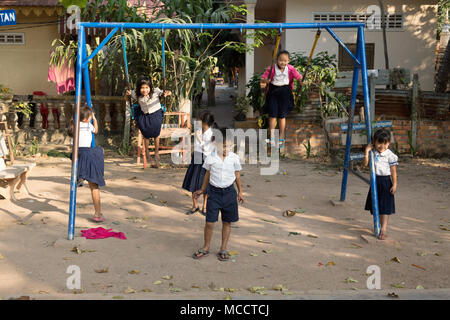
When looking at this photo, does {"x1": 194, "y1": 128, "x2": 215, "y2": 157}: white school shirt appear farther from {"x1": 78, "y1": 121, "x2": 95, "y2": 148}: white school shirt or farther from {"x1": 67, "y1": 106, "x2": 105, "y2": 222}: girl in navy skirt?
{"x1": 78, "y1": 121, "x2": 95, "y2": 148}: white school shirt

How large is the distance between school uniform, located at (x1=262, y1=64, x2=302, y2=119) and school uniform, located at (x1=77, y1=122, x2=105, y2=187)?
2916 millimetres

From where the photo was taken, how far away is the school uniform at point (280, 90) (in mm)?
7918

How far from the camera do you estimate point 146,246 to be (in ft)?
18.6

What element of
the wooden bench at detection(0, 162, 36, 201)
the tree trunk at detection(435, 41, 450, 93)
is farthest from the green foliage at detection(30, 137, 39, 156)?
the tree trunk at detection(435, 41, 450, 93)

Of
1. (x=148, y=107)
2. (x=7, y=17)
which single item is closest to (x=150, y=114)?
(x=148, y=107)

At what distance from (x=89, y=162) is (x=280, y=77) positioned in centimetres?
320

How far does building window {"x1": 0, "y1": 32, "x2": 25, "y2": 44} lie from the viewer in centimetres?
1393

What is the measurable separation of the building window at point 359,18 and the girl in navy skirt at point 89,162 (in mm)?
8334

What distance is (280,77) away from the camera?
313 inches

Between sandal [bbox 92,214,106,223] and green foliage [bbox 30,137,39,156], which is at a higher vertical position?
green foliage [bbox 30,137,39,156]

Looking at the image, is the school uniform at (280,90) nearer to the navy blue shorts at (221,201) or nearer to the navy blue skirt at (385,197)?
the navy blue skirt at (385,197)

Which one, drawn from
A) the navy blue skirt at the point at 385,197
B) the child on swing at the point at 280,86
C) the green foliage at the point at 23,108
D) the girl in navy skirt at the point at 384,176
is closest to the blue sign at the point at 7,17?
the green foliage at the point at 23,108

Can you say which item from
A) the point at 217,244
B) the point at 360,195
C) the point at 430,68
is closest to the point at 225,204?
the point at 217,244
